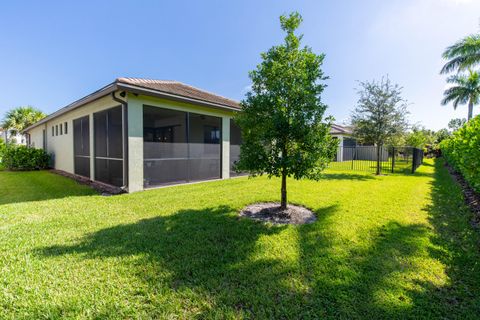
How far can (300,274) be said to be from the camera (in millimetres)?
2551

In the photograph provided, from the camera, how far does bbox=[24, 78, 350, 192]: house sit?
689 cm

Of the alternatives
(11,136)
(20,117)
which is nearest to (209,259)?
(20,117)

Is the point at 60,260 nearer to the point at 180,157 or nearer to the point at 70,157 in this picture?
the point at 180,157

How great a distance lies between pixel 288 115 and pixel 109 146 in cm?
701

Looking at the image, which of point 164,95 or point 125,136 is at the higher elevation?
point 164,95

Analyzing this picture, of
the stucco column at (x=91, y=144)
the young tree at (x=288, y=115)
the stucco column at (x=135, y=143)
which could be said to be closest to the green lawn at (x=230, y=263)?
the young tree at (x=288, y=115)

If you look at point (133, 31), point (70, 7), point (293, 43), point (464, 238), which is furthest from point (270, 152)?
point (133, 31)

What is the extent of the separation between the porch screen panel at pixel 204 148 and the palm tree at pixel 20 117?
2499 cm

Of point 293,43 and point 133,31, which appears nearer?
point 293,43

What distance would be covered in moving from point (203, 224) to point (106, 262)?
1.72 meters

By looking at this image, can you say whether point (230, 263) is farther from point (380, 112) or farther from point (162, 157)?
point (380, 112)

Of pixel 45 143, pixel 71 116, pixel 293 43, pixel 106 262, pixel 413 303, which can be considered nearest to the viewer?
pixel 413 303

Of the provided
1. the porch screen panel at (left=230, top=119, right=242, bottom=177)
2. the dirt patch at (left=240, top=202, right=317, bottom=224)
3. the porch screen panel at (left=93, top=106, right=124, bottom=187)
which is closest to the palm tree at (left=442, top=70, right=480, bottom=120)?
the porch screen panel at (left=230, top=119, right=242, bottom=177)

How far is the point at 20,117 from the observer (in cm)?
2431
